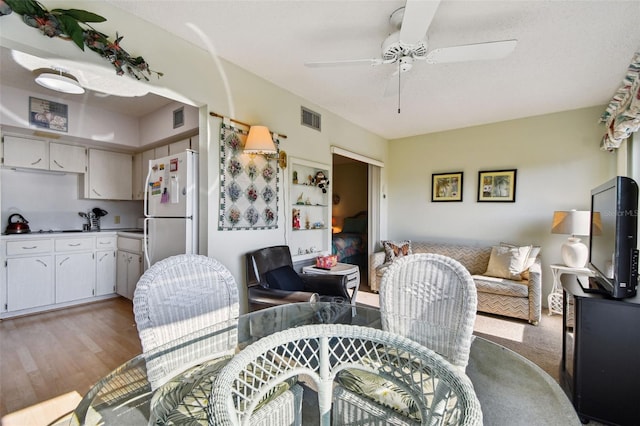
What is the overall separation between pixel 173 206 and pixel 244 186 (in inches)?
25.6

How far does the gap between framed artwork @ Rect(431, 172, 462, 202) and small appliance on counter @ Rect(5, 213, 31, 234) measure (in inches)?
220

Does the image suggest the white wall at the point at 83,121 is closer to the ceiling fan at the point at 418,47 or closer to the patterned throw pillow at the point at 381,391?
the ceiling fan at the point at 418,47

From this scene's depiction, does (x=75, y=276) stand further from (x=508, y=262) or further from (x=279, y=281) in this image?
(x=508, y=262)

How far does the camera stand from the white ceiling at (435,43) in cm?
185

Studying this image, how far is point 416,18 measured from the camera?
154 cm

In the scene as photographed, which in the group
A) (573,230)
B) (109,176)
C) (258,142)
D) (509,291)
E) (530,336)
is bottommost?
(530,336)

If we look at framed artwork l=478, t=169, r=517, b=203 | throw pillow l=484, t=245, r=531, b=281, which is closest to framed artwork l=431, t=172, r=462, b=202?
framed artwork l=478, t=169, r=517, b=203

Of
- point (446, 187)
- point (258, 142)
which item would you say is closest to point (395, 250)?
point (446, 187)

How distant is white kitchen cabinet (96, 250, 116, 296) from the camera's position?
3836mm

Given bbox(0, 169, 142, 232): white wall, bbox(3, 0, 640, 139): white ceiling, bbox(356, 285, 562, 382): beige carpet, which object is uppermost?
bbox(3, 0, 640, 139): white ceiling

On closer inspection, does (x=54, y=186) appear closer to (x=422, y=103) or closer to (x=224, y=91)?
(x=224, y=91)

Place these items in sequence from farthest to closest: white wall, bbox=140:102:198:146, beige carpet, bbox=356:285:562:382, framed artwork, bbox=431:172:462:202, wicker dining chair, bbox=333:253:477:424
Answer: framed artwork, bbox=431:172:462:202
white wall, bbox=140:102:198:146
beige carpet, bbox=356:285:562:382
wicker dining chair, bbox=333:253:477:424

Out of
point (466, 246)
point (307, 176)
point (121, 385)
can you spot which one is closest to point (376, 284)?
point (466, 246)

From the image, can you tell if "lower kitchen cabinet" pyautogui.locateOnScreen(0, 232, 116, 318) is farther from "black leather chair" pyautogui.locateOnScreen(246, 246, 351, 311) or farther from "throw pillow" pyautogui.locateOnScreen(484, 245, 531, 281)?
"throw pillow" pyautogui.locateOnScreen(484, 245, 531, 281)
